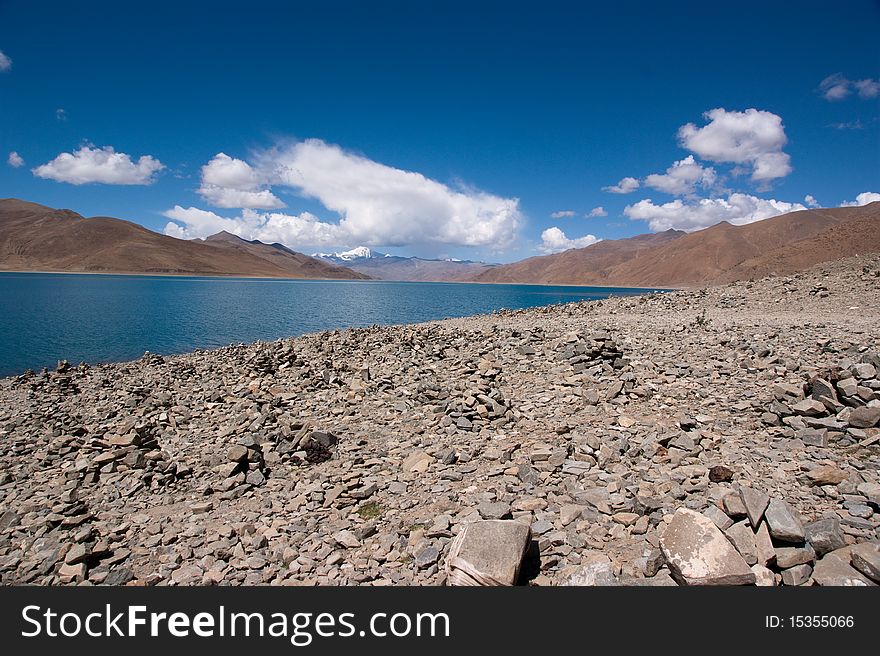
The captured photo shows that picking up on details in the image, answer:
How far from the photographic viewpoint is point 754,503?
15.0 feet

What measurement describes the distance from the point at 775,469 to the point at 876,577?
2238mm

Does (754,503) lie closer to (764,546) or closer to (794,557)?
(764,546)

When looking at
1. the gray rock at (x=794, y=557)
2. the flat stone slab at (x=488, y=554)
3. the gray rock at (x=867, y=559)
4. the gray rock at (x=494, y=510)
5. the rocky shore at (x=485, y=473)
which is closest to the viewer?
the gray rock at (x=867, y=559)

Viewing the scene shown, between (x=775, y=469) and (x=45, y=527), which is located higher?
(x=775, y=469)

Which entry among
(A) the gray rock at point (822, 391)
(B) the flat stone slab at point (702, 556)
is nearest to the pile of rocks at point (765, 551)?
(B) the flat stone slab at point (702, 556)

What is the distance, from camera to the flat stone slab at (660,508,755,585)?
12.4 feet

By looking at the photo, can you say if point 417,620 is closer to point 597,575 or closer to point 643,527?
point 597,575

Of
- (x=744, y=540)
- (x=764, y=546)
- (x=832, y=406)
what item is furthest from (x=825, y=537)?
(x=832, y=406)

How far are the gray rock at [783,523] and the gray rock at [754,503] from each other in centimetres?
5

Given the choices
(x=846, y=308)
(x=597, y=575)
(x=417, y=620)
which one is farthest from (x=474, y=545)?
(x=846, y=308)

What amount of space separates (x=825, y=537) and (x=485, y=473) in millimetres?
3960

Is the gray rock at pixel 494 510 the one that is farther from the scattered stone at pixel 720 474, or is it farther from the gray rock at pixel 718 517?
the scattered stone at pixel 720 474

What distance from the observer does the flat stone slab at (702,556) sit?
149 inches

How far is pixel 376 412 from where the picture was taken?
10188 millimetres
